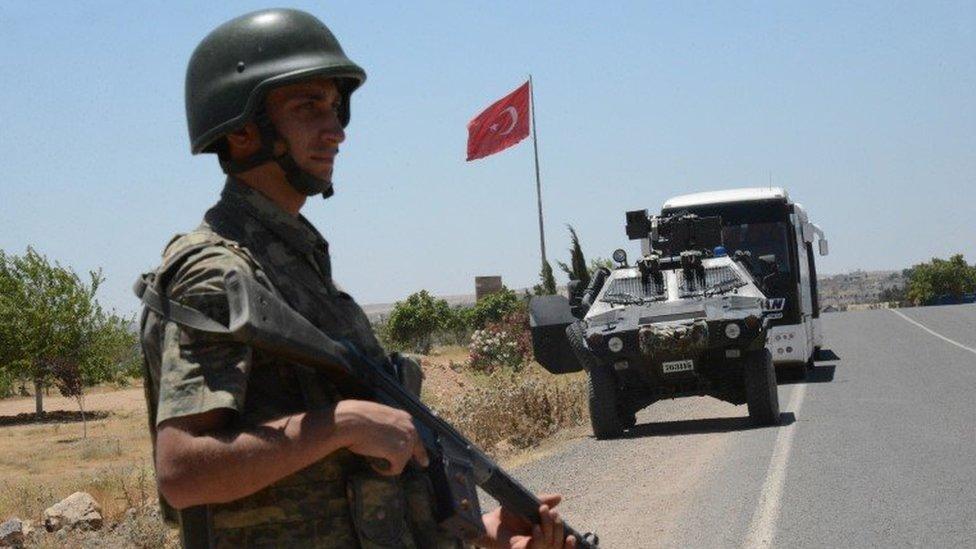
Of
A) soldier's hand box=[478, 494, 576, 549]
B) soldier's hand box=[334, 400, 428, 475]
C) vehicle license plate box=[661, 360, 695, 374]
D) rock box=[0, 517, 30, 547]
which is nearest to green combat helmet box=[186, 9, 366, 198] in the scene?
soldier's hand box=[334, 400, 428, 475]

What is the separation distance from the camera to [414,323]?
67500 millimetres

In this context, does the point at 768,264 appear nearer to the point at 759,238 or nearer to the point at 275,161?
the point at 759,238

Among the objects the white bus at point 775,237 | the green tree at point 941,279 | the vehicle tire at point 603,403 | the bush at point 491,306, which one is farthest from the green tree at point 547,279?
the green tree at point 941,279

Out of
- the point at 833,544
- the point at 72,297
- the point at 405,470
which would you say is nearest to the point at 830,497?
the point at 833,544

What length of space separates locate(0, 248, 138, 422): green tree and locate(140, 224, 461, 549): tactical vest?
41.0 metres

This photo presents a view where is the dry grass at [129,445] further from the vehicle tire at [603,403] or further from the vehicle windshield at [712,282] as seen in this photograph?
the vehicle windshield at [712,282]

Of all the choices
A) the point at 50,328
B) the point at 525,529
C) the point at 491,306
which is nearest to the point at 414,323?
the point at 491,306

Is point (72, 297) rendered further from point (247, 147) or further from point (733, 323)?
point (247, 147)

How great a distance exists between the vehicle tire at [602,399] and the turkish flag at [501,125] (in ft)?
64.5

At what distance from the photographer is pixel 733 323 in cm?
1466

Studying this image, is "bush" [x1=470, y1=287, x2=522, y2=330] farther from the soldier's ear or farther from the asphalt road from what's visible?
the soldier's ear

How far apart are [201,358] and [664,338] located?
1262 cm

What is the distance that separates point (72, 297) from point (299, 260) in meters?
44.2

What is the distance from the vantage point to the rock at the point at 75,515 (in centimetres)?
1267
